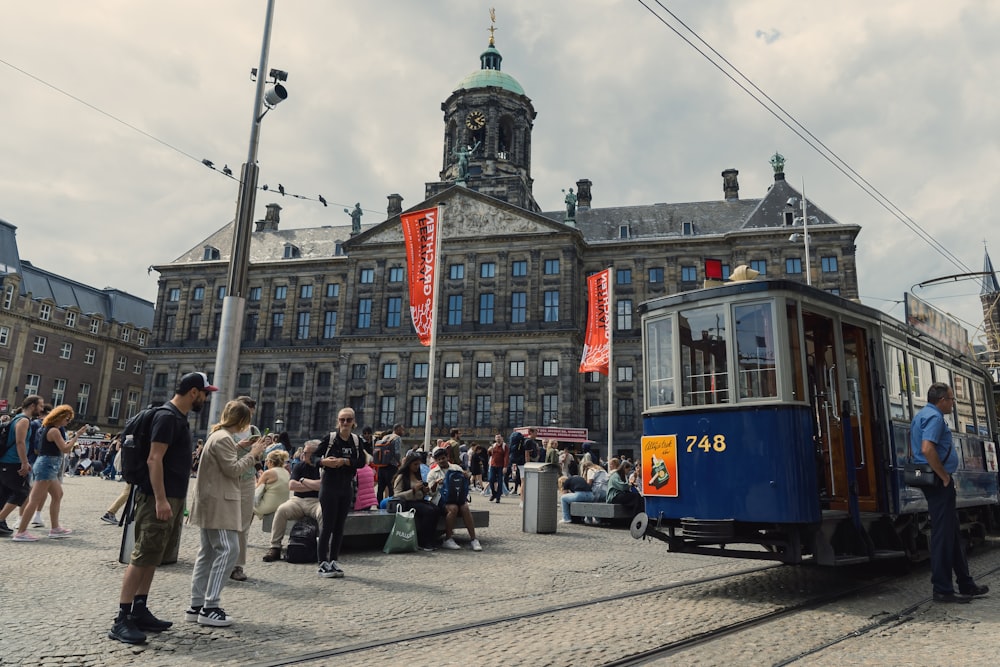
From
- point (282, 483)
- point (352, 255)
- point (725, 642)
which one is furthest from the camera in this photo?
point (352, 255)

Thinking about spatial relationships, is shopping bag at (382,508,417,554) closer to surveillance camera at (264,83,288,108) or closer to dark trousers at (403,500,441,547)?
dark trousers at (403,500,441,547)

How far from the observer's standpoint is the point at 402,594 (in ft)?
23.7

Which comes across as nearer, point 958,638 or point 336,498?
point 958,638

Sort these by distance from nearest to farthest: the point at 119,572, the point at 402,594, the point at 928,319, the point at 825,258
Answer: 1. the point at 402,594
2. the point at 119,572
3. the point at 928,319
4. the point at 825,258

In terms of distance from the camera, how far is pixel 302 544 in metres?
8.89

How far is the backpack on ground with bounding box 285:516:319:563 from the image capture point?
8.89 m

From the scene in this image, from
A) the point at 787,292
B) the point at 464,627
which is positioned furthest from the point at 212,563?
the point at 787,292

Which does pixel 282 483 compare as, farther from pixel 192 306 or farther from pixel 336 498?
pixel 192 306

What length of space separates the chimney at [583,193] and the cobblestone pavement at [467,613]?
49.1 metres

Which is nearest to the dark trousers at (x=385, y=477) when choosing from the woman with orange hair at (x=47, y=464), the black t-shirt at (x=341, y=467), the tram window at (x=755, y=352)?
the woman with orange hair at (x=47, y=464)

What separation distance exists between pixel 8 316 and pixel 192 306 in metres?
13.9

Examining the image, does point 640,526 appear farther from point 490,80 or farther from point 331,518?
point 490,80

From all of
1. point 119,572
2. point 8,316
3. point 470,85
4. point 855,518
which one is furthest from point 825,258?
point 8,316

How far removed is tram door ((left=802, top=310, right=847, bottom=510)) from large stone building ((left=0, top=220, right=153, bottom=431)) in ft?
199
